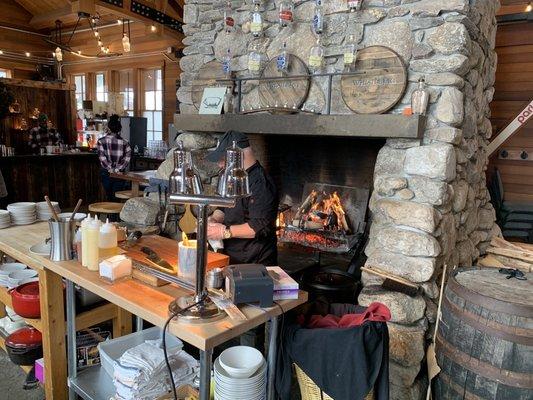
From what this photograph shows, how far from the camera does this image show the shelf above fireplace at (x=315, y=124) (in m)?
2.50

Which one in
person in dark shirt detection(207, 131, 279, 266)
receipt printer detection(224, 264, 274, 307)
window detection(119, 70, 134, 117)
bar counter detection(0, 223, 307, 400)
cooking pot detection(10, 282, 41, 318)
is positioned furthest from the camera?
window detection(119, 70, 134, 117)

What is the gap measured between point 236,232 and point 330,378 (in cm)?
98

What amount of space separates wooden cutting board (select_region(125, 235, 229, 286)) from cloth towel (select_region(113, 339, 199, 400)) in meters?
0.39

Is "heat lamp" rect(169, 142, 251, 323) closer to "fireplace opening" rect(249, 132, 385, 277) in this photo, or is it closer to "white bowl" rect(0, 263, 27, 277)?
"white bowl" rect(0, 263, 27, 277)

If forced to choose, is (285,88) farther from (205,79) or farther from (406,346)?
(406,346)

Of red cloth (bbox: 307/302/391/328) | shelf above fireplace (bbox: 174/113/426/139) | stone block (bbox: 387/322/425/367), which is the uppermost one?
shelf above fireplace (bbox: 174/113/426/139)

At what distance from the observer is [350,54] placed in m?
2.75

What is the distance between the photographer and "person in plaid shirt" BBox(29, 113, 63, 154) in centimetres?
830

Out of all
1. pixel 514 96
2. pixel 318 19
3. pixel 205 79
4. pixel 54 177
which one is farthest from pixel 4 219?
pixel 54 177

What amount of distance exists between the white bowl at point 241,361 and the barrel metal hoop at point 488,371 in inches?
36.2

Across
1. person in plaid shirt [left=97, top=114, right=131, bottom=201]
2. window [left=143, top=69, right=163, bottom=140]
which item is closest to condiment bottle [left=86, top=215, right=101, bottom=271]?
person in plaid shirt [left=97, top=114, right=131, bottom=201]

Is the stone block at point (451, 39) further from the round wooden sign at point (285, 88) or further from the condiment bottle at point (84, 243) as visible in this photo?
the condiment bottle at point (84, 243)

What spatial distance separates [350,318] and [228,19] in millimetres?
2539

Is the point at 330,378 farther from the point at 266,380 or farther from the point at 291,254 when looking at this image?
the point at 291,254
